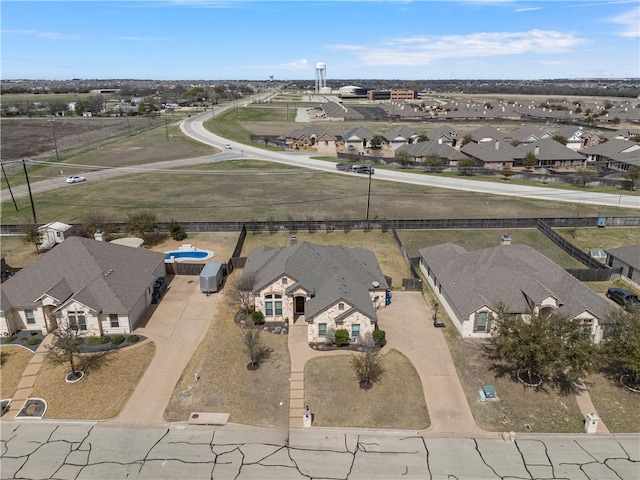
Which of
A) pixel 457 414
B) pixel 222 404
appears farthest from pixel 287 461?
pixel 457 414

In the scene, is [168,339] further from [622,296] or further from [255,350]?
[622,296]

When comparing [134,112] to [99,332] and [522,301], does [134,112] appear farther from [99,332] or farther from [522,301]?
[522,301]

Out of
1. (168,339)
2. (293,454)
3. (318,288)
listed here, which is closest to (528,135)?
(318,288)

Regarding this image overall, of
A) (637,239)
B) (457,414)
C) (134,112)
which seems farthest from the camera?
(134,112)

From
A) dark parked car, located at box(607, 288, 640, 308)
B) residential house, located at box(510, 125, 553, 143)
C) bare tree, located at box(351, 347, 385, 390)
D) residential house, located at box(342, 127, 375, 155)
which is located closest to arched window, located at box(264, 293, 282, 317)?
bare tree, located at box(351, 347, 385, 390)

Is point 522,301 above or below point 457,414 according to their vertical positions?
above

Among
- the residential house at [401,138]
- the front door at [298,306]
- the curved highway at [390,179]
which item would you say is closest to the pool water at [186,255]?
the front door at [298,306]
